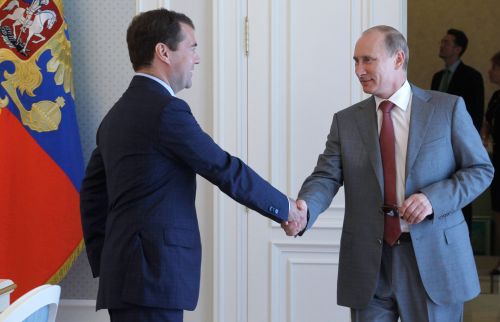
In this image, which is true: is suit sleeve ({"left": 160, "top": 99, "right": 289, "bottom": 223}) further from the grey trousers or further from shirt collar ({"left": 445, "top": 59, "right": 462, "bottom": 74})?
shirt collar ({"left": 445, "top": 59, "right": 462, "bottom": 74})

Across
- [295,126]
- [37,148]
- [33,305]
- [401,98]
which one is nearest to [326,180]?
[401,98]

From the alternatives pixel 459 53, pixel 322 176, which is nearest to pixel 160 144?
pixel 322 176

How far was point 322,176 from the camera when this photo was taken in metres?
3.12

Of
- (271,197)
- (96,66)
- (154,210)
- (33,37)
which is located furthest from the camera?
(96,66)

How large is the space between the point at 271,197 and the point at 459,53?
457 centimetres

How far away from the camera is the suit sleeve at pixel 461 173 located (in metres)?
2.78

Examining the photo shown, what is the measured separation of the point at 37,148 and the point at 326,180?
173cm

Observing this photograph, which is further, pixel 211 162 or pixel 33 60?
pixel 33 60

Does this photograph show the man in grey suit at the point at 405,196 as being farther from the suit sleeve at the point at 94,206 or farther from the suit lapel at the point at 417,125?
the suit sleeve at the point at 94,206

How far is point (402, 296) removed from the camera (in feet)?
9.32

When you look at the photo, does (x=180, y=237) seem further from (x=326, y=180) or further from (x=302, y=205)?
(x=326, y=180)

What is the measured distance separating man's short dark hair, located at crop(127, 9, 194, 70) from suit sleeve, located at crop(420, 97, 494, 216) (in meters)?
0.97

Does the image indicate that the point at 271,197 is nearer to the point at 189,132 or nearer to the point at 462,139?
the point at 189,132

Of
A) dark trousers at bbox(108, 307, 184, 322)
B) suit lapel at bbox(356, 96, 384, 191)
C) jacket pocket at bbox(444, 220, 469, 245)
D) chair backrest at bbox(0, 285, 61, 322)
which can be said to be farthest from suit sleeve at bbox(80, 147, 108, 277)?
jacket pocket at bbox(444, 220, 469, 245)
